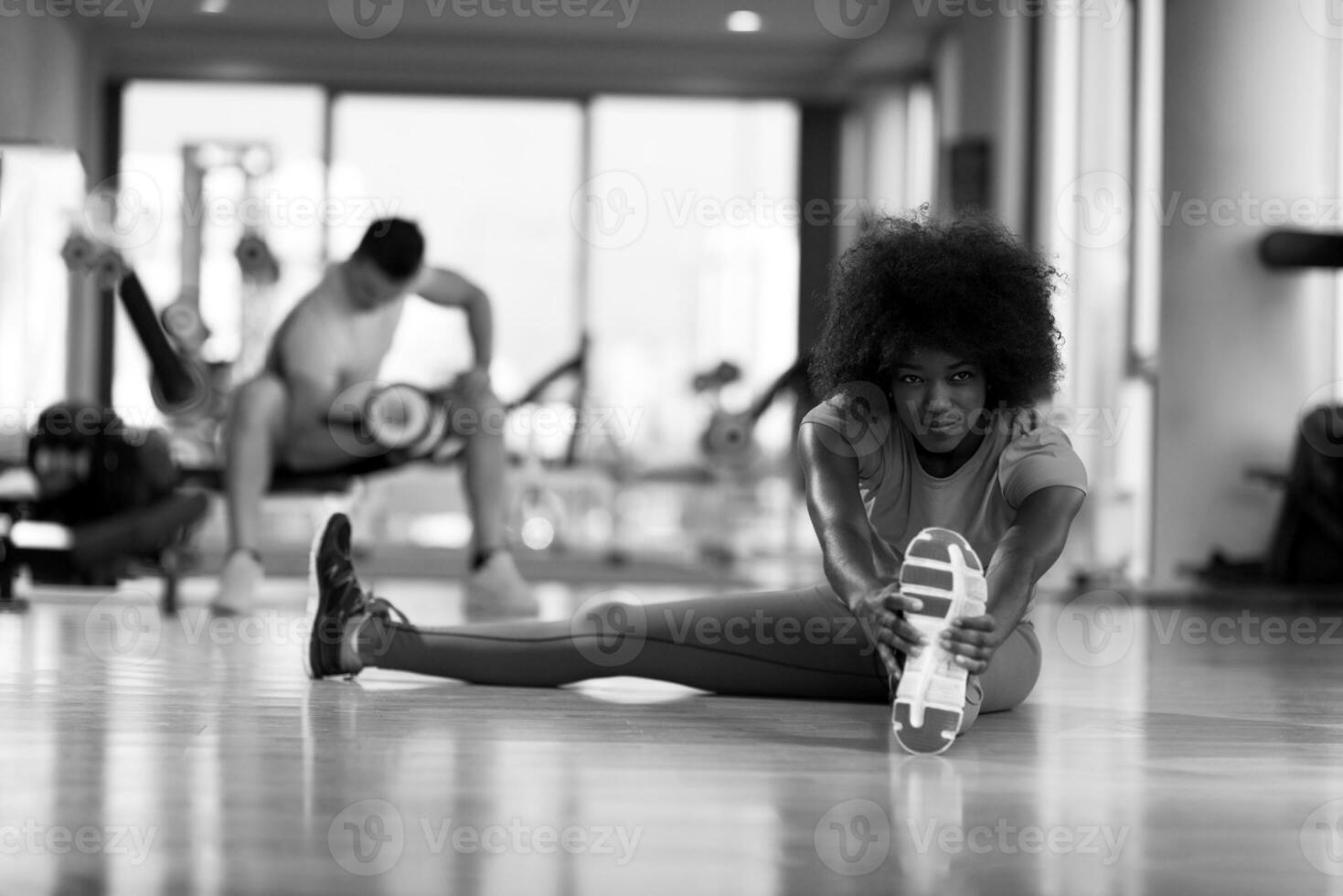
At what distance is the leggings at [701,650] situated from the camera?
206 centimetres

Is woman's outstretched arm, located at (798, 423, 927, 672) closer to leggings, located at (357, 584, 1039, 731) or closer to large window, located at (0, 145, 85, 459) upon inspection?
leggings, located at (357, 584, 1039, 731)

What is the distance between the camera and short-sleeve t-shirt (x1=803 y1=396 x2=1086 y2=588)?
1.92 meters

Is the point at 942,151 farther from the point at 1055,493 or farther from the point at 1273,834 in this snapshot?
the point at 1273,834

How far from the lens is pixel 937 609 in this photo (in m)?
1.57

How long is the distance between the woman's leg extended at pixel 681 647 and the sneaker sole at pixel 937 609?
0.38 metres

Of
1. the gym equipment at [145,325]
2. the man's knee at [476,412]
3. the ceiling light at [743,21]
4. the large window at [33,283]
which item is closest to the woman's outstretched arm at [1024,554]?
the man's knee at [476,412]

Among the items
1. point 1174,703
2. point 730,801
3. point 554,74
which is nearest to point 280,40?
point 554,74

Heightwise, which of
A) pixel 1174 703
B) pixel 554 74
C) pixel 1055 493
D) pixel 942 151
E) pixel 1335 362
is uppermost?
pixel 554 74

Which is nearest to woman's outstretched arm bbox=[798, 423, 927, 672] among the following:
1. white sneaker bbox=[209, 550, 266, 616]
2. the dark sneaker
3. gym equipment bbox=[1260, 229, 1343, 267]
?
the dark sneaker

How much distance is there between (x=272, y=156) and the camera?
30.1 ft

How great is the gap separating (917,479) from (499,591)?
2047 millimetres

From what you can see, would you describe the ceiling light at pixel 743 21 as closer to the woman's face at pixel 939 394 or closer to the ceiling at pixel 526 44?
the ceiling at pixel 526 44

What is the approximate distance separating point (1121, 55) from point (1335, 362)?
1577 mm

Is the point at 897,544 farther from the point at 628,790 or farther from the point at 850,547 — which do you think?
the point at 628,790
